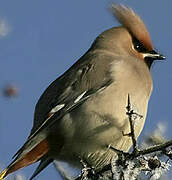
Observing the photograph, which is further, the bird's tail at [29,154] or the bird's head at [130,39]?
the bird's head at [130,39]

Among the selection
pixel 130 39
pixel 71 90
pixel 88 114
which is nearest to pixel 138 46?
pixel 130 39

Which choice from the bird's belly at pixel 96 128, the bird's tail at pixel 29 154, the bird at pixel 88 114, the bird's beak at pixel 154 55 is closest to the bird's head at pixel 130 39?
the bird's beak at pixel 154 55

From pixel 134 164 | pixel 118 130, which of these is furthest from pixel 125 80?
pixel 134 164

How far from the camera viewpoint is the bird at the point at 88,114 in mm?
3455

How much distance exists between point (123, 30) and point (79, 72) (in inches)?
29.5

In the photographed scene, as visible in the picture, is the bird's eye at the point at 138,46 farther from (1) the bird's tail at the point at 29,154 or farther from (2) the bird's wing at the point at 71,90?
(1) the bird's tail at the point at 29,154

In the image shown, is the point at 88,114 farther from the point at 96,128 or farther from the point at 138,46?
the point at 138,46

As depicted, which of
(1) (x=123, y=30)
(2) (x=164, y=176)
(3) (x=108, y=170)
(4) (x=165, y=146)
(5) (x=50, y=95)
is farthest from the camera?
(1) (x=123, y=30)

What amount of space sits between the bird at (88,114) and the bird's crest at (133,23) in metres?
0.37

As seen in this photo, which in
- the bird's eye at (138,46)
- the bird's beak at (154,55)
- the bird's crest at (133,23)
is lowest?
the bird's beak at (154,55)

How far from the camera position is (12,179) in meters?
2.48

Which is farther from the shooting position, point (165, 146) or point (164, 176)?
point (164, 176)

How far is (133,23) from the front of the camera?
168 inches

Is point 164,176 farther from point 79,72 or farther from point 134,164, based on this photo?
point 79,72
